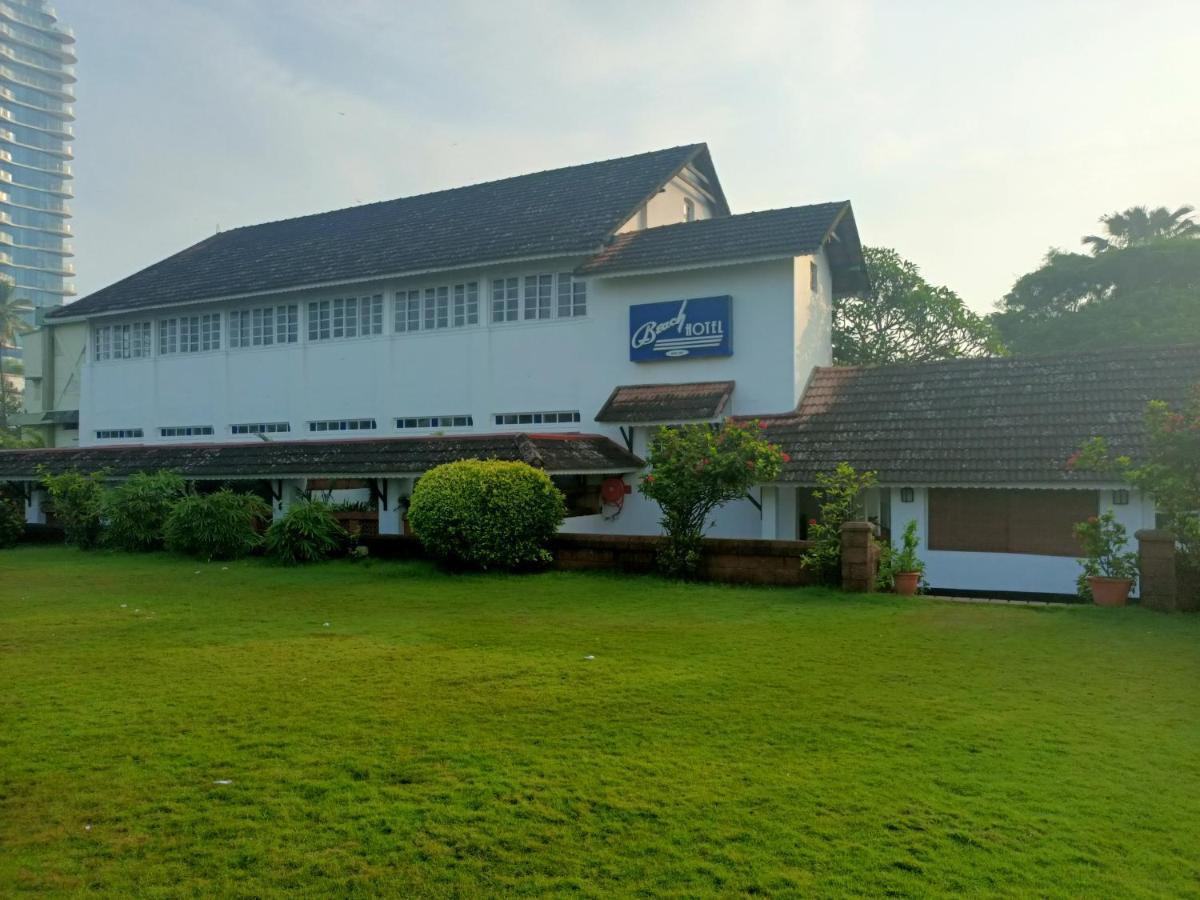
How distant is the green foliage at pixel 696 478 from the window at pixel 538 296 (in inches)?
308

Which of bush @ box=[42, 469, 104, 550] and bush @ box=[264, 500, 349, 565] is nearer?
bush @ box=[264, 500, 349, 565]

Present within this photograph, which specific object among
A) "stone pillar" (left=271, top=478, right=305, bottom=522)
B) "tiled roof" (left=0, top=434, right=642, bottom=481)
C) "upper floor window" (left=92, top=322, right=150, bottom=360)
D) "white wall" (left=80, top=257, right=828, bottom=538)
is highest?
"upper floor window" (left=92, top=322, right=150, bottom=360)

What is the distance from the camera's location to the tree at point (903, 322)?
2758cm

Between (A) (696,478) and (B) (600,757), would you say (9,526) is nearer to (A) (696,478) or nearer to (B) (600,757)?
(A) (696,478)

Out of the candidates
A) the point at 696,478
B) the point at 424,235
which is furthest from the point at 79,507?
the point at 696,478

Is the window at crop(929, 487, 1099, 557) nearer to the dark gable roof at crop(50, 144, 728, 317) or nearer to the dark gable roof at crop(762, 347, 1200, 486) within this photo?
the dark gable roof at crop(762, 347, 1200, 486)

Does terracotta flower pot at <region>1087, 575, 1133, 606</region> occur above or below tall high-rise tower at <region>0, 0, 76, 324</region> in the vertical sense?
below

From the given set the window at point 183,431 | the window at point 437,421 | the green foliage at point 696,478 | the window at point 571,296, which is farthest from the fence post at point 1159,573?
the window at point 183,431

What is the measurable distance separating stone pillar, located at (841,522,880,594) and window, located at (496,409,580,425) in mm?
8993

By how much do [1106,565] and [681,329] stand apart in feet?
30.8

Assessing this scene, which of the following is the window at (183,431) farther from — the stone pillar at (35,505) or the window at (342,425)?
the window at (342,425)

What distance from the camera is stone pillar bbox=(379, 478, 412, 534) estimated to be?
1945 cm

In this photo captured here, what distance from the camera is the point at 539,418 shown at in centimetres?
2103

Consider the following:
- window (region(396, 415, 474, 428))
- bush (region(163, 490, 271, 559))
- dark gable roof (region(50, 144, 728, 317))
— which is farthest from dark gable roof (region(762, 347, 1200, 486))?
bush (region(163, 490, 271, 559))
